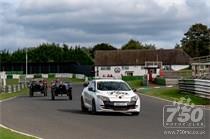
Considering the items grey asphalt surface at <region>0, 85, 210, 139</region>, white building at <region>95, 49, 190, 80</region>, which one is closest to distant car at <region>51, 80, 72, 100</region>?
grey asphalt surface at <region>0, 85, 210, 139</region>

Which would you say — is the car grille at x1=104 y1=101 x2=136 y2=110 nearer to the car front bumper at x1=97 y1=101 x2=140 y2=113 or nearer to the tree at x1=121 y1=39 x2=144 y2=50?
the car front bumper at x1=97 y1=101 x2=140 y2=113

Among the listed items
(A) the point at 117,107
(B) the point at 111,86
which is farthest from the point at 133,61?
(A) the point at 117,107

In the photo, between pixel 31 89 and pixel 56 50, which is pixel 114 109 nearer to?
pixel 31 89

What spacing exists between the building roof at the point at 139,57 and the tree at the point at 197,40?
3.93 m

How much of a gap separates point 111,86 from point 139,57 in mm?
108906

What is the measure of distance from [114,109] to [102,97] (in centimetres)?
65

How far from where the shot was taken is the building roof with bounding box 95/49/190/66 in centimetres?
12862

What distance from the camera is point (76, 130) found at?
52.1 feet

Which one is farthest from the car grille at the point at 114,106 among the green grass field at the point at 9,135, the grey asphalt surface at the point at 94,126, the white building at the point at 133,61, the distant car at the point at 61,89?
the white building at the point at 133,61

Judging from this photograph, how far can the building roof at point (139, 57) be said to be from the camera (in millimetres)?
128625

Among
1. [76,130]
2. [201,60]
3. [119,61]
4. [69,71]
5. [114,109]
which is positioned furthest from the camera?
[119,61]

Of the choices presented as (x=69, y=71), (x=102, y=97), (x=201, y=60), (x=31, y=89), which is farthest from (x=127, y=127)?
(x=69, y=71)

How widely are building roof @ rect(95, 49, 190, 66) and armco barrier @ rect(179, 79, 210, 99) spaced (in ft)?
286

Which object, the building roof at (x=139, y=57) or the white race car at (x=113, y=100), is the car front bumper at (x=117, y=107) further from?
the building roof at (x=139, y=57)
